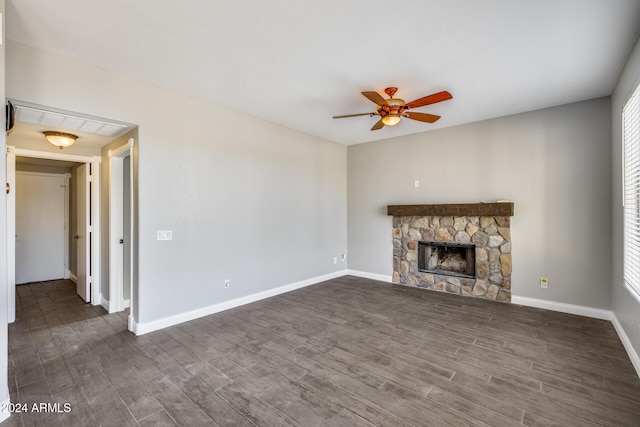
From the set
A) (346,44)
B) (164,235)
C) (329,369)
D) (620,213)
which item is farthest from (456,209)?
(164,235)

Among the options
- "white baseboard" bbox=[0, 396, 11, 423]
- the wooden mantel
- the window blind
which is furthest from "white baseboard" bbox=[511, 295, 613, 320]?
"white baseboard" bbox=[0, 396, 11, 423]

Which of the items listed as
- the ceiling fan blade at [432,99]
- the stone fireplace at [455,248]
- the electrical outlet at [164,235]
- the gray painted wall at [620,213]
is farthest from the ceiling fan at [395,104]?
the electrical outlet at [164,235]

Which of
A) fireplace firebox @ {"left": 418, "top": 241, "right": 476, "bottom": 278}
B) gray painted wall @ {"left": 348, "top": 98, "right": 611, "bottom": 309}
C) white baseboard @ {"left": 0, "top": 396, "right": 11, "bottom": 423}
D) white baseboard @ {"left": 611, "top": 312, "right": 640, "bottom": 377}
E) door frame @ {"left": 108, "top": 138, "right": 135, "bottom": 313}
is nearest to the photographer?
white baseboard @ {"left": 0, "top": 396, "right": 11, "bottom": 423}

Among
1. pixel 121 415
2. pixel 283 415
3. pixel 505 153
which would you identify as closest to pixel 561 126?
pixel 505 153

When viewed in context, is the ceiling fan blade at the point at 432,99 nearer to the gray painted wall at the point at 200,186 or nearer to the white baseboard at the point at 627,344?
the gray painted wall at the point at 200,186

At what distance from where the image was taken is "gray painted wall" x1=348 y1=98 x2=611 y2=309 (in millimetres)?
3793

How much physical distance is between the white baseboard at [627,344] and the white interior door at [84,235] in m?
6.66

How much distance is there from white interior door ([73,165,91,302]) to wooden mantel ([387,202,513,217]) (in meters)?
5.10

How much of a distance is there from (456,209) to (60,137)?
5.72 metres

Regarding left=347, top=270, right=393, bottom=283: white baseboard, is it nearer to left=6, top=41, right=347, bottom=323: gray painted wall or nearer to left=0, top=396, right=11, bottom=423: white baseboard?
left=6, top=41, right=347, bottom=323: gray painted wall

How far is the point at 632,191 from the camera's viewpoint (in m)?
2.80

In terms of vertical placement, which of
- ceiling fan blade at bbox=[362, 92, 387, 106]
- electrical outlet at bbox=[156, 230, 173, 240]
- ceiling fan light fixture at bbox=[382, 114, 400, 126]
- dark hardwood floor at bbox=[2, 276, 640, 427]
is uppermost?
ceiling fan blade at bbox=[362, 92, 387, 106]

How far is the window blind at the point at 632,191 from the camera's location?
2.61 m

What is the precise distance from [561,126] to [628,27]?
6.30 ft
